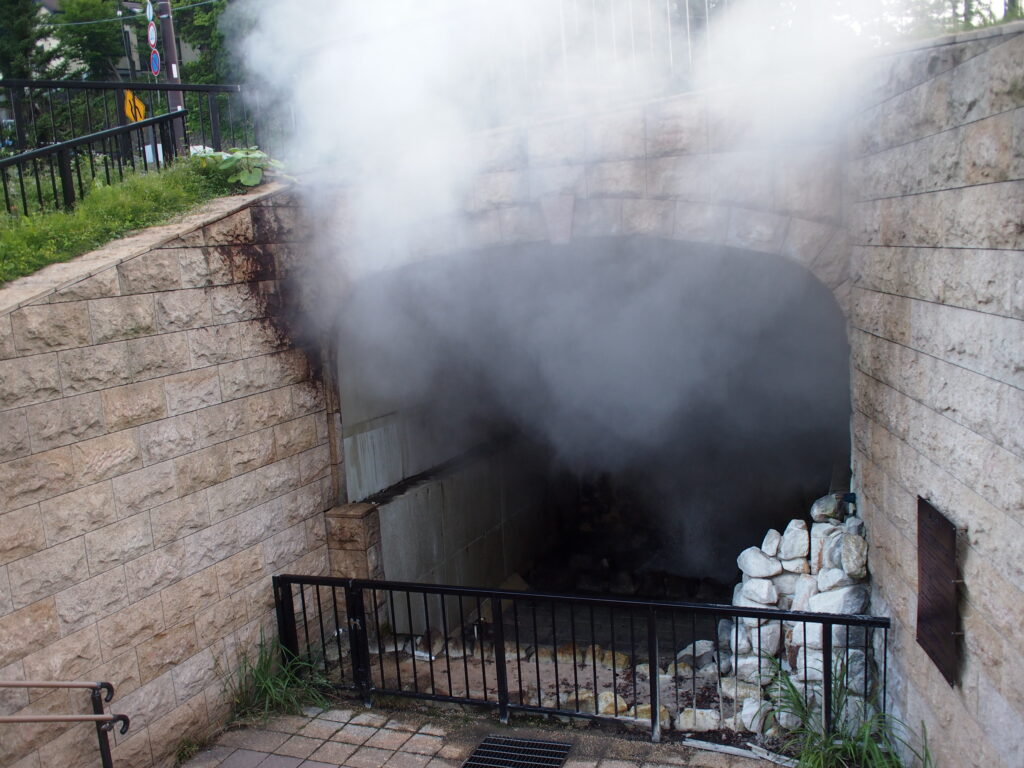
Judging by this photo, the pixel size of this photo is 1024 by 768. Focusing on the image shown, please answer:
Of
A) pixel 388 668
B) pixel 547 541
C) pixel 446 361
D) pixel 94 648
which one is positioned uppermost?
pixel 446 361

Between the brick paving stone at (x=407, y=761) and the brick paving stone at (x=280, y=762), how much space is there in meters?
0.60

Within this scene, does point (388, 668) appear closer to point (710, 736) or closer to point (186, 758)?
point (186, 758)

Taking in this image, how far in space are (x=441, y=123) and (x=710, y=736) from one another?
15.6 ft

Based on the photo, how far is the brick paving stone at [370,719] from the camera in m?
5.84

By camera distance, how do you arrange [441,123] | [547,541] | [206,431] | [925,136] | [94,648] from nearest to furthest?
[925,136] → [94,648] → [206,431] → [441,123] → [547,541]

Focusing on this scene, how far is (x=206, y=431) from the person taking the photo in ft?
18.6

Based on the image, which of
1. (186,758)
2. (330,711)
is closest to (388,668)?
(330,711)

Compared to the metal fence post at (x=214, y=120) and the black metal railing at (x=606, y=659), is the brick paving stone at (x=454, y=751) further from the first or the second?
the metal fence post at (x=214, y=120)

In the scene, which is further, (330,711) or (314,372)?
(314,372)

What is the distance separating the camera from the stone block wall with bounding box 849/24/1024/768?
3141mm

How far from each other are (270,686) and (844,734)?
385 cm

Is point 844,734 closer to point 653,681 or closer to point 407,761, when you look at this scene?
point 653,681

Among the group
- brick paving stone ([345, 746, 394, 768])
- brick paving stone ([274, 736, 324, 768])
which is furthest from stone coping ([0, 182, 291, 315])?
brick paving stone ([345, 746, 394, 768])

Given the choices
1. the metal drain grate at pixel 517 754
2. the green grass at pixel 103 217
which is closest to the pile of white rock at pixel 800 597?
the metal drain grate at pixel 517 754
